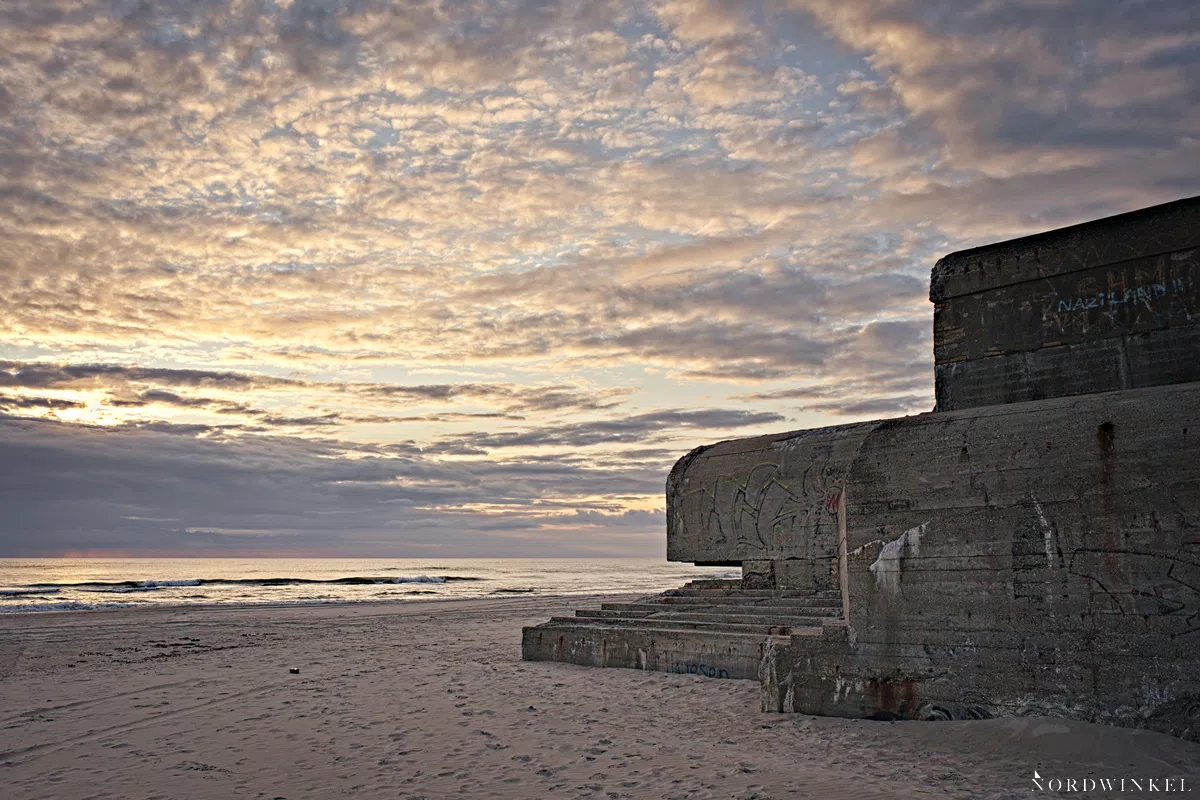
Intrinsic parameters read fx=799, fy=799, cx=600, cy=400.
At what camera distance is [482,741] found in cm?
698

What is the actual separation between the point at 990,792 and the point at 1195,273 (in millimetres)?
4559

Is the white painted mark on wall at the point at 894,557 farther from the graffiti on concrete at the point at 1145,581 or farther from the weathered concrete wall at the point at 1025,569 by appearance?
the graffiti on concrete at the point at 1145,581

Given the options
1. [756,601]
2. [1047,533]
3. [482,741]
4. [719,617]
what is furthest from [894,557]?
[756,601]

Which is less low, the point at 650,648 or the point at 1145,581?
the point at 1145,581

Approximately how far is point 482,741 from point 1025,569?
470 centimetres

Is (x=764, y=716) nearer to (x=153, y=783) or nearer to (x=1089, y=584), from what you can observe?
(x=1089, y=584)

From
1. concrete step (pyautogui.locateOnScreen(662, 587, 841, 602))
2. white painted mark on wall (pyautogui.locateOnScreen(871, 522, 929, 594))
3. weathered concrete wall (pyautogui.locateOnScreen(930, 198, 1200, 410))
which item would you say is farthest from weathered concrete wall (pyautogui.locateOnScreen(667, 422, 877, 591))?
white painted mark on wall (pyautogui.locateOnScreen(871, 522, 929, 594))

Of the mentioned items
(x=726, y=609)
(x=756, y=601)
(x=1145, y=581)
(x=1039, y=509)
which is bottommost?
(x=726, y=609)

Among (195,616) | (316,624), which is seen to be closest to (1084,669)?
(316,624)

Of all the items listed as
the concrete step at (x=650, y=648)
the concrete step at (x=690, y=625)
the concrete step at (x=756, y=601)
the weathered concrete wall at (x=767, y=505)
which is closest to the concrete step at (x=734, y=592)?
the concrete step at (x=756, y=601)

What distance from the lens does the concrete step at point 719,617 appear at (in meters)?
10.1

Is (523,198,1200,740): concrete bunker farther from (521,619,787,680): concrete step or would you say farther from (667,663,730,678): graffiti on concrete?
(667,663,730,678): graffiti on concrete

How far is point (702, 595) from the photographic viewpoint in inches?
497

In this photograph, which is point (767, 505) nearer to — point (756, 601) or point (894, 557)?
point (756, 601)
